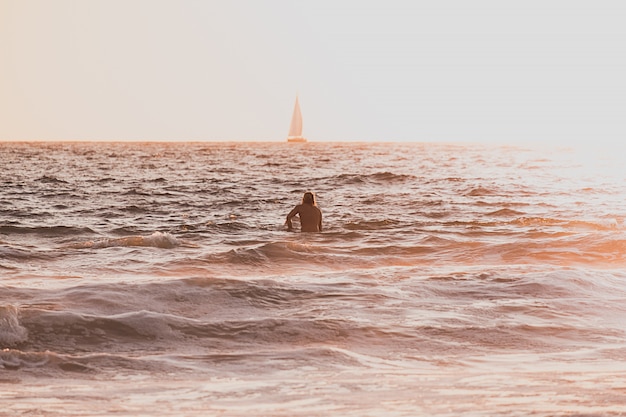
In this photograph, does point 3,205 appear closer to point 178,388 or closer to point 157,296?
point 157,296

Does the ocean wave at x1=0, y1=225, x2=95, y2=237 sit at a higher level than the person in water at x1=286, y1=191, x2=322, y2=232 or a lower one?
lower

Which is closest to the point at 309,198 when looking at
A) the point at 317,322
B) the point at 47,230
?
the point at 47,230

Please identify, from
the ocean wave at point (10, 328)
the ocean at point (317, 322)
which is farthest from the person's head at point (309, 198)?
the ocean wave at point (10, 328)

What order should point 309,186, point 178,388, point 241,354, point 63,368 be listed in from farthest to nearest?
point 309,186, point 241,354, point 63,368, point 178,388

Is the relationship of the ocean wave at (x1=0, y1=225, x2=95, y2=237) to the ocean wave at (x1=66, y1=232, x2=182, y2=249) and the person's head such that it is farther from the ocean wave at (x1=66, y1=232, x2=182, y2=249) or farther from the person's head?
the person's head

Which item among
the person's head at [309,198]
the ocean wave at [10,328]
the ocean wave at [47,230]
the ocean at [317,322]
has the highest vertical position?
the person's head at [309,198]

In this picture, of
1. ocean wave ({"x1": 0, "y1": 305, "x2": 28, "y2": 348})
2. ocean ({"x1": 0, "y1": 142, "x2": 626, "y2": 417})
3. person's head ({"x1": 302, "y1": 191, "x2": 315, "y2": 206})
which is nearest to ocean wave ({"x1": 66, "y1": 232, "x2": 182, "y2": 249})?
ocean ({"x1": 0, "y1": 142, "x2": 626, "y2": 417})

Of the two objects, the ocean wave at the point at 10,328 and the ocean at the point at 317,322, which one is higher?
the ocean wave at the point at 10,328

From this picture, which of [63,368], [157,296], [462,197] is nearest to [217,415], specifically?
[63,368]

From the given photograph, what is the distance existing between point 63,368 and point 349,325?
2944mm

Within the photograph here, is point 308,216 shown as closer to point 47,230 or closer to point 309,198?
point 309,198

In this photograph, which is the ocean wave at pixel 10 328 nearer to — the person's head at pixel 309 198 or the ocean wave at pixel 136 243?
the ocean wave at pixel 136 243

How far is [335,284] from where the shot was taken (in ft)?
38.7

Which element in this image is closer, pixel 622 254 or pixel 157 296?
pixel 157 296
